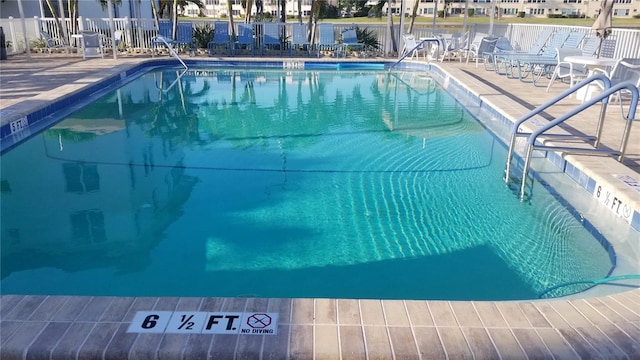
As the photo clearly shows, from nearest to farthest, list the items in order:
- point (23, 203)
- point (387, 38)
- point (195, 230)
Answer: point (195, 230) < point (23, 203) < point (387, 38)

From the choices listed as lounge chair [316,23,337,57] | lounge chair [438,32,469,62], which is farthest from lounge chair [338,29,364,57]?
lounge chair [438,32,469,62]

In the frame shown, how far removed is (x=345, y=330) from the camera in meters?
2.11

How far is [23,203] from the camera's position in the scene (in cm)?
418

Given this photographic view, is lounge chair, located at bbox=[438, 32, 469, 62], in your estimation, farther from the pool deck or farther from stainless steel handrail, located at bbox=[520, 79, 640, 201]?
the pool deck

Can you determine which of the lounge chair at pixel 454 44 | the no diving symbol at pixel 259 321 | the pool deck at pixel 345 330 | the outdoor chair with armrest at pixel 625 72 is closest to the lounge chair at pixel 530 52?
the lounge chair at pixel 454 44

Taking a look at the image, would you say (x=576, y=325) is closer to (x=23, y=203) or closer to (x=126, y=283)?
(x=126, y=283)

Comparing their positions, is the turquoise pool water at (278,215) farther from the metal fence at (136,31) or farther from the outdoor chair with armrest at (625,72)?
the metal fence at (136,31)

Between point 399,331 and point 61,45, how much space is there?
13756mm

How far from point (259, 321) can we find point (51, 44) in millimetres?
13164

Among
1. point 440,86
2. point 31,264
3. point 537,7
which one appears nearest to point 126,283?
point 31,264

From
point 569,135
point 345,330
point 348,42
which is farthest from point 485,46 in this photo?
point 345,330

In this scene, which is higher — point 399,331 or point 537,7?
point 537,7

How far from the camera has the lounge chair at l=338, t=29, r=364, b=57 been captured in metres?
14.2

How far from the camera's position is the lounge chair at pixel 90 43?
477 inches
